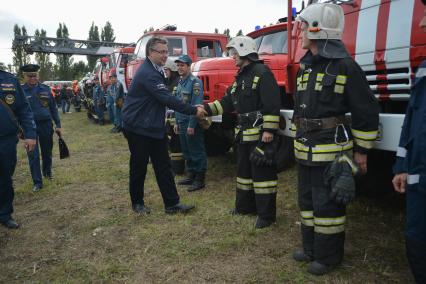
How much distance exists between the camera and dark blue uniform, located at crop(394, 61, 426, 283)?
207cm

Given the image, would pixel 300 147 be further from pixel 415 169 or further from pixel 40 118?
pixel 40 118

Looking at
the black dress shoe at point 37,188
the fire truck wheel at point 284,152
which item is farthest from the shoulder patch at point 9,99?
the fire truck wheel at point 284,152

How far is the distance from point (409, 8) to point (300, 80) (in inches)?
34.2

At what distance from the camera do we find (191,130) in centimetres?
513

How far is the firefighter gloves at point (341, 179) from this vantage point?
2592mm

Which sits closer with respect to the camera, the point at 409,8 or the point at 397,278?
the point at 409,8

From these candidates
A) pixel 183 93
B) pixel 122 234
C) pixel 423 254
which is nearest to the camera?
pixel 423 254

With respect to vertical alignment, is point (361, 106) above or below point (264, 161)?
above

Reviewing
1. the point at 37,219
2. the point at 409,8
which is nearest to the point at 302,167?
the point at 409,8

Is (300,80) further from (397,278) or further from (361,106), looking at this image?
(397,278)

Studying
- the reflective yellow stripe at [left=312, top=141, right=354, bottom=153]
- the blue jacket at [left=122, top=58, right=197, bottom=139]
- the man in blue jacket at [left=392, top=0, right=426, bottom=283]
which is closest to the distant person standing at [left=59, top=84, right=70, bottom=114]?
the blue jacket at [left=122, top=58, right=197, bottom=139]

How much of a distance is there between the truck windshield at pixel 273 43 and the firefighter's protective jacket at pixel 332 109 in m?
2.50

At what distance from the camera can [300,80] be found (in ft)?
9.60

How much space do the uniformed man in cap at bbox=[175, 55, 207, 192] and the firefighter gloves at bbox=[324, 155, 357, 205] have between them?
2681mm
